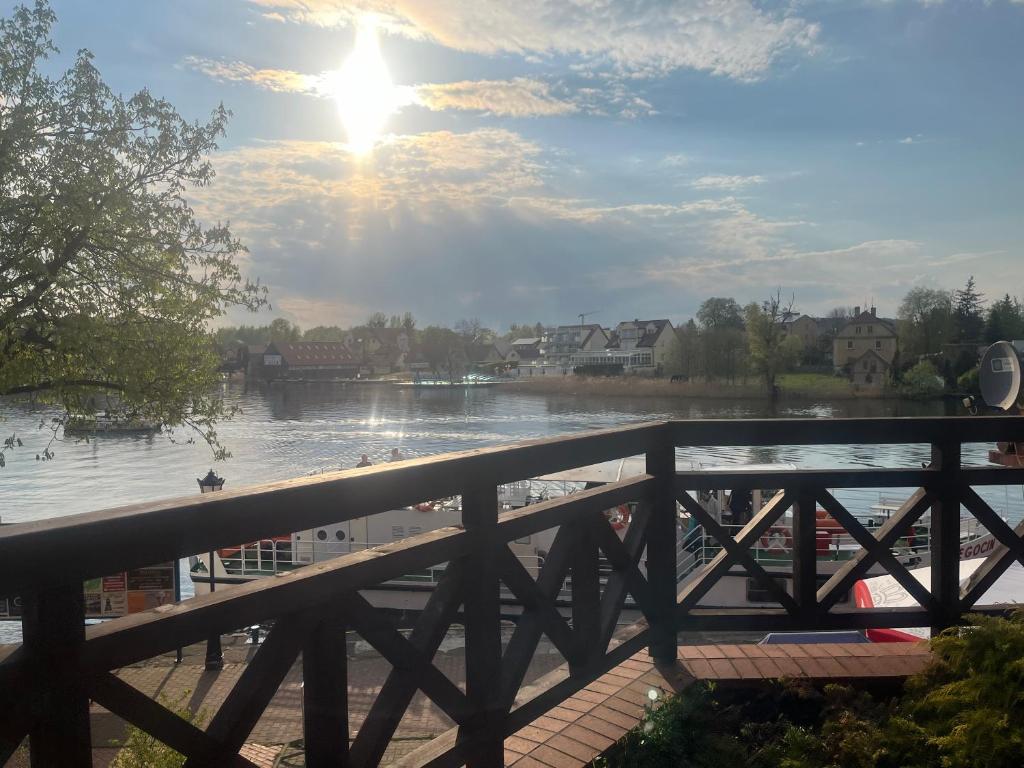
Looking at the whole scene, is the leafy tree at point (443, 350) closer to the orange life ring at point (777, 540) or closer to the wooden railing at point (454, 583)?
the orange life ring at point (777, 540)

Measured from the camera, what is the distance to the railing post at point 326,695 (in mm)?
2113

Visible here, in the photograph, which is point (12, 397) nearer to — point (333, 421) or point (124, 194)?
point (124, 194)

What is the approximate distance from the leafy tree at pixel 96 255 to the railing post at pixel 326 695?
43.1 ft

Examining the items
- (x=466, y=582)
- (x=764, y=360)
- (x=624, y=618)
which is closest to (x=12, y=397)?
(x=624, y=618)

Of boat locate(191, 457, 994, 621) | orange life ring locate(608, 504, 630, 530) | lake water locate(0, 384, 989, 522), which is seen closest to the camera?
boat locate(191, 457, 994, 621)

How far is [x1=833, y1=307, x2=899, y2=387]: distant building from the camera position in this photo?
197 feet

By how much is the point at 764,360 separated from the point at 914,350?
1056 centimetres

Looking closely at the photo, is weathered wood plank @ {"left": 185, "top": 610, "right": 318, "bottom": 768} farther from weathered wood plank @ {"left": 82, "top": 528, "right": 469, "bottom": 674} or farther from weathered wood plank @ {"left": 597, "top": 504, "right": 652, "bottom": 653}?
weathered wood plank @ {"left": 597, "top": 504, "right": 652, "bottom": 653}

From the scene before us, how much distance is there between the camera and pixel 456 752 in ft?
8.65

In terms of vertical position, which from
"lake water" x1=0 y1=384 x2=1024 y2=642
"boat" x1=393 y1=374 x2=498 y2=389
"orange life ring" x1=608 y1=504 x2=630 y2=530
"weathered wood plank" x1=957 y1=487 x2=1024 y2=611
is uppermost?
"weathered wood plank" x1=957 y1=487 x2=1024 y2=611

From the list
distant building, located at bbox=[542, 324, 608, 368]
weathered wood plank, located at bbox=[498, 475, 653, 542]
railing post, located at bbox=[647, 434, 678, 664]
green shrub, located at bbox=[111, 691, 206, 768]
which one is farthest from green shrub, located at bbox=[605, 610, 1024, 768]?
distant building, located at bbox=[542, 324, 608, 368]

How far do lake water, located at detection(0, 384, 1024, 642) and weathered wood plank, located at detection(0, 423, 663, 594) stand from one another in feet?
53.7

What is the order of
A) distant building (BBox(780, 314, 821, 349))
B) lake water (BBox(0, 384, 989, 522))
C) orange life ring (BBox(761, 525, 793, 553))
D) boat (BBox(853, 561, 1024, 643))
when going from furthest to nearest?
distant building (BBox(780, 314, 821, 349)) < lake water (BBox(0, 384, 989, 522)) < orange life ring (BBox(761, 525, 793, 553)) < boat (BBox(853, 561, 1024, 643))

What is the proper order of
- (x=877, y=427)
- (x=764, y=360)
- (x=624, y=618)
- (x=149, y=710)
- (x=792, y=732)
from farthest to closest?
(x=764, y=360), (x=624, y=618), (x=877, y=427), (x=792, y=732), (x=149, y=710)
